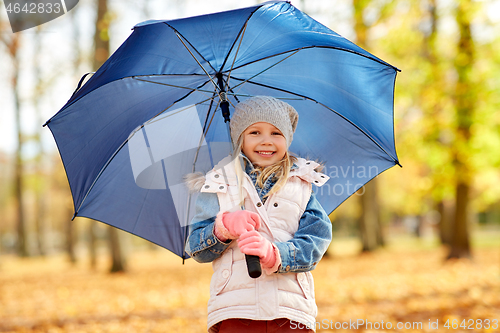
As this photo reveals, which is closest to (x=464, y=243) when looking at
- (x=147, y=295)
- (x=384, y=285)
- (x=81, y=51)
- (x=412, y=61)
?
(x=384, y=285)

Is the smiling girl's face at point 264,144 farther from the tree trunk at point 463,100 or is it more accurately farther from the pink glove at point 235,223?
the tree trunk at point 463,100

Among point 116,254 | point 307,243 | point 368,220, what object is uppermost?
point 368,220

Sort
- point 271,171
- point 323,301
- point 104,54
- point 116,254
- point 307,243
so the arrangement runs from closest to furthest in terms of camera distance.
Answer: point 307,243
point 271,171
point 323,301
point 104,54
point 116,254

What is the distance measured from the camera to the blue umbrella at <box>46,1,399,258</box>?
254 cm

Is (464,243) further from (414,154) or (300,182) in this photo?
(300,182)

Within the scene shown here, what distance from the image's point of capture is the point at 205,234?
1.96 m

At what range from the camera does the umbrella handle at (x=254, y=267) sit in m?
1.71

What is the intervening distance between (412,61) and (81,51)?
10448 millimetres

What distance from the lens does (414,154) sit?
11992 mm

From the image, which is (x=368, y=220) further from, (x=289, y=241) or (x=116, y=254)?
(x=289, y=241)

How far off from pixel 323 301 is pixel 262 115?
5.40 metres

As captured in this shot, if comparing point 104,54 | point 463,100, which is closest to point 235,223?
point 463,100

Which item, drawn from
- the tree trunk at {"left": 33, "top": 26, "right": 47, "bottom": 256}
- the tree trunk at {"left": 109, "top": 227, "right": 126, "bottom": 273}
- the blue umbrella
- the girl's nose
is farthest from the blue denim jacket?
the tree trunk at {"left": 109, "top": 227, "right": 126, "bottom": 273}

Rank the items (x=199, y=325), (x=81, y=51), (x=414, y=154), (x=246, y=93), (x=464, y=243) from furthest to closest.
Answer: (x=81, y=51)
(x=414, y=154)
(x=464, y=243)
(x=199, y=325)
(x=246, y=93)
